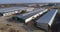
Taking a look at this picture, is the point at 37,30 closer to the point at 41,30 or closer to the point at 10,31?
the point at 41,30

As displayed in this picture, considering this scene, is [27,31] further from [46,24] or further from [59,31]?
[59,31]

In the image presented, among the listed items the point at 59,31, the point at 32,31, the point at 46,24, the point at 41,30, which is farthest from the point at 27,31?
the point at 59,31

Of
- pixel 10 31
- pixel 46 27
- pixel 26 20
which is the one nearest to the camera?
pixel 10 31

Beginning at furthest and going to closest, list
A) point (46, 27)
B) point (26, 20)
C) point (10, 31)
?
point (26, 20), point (46, 27), point (10, 31)

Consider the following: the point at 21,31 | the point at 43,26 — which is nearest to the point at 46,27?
the point at 43,26

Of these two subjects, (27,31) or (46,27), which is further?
(46,27)

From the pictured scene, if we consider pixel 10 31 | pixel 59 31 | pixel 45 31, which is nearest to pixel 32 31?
pixel 45 31

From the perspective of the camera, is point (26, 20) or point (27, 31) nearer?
point (27, 31)
